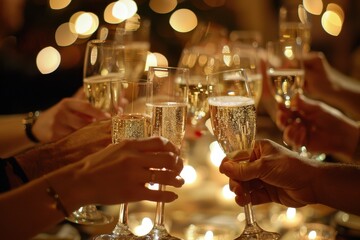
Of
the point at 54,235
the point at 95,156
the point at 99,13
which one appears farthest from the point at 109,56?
the point at 99,13

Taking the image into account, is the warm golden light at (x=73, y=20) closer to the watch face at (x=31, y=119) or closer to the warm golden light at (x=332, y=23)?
the warm golden light at (x=332, y=23)

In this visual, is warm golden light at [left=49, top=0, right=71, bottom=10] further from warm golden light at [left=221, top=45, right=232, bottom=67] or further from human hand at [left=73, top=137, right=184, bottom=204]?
human hand at [left=73, top=137, right=184, bottom=204]

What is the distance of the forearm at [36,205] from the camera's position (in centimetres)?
118

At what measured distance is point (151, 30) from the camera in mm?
5777

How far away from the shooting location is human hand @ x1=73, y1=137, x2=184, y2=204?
1131mm

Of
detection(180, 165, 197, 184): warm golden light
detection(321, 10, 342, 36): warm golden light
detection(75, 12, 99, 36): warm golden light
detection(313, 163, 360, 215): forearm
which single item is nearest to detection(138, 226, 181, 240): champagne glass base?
detection(313, 163, 360, 215): forearm

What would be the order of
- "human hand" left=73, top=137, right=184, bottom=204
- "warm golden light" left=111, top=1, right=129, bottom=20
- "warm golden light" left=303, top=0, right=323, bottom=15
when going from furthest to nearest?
"warm golden light" left=303, top=0, right=323, bottom=15, "warm golden light" left=111, top=1, right=129, bottom=20, "human hand" left=73, top=137, right=184, bottom=204

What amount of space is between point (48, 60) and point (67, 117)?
367cm

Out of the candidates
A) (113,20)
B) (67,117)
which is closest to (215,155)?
(67,117)

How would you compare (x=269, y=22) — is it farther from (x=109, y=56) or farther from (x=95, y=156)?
(x=95, y=156)

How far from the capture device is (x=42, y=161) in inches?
69.2

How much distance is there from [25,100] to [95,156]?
347cm

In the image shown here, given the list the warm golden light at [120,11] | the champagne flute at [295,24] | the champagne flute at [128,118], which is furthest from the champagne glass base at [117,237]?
the warm golden light at [120,11]

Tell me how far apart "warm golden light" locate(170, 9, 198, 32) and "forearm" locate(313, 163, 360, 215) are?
4.56 meters
